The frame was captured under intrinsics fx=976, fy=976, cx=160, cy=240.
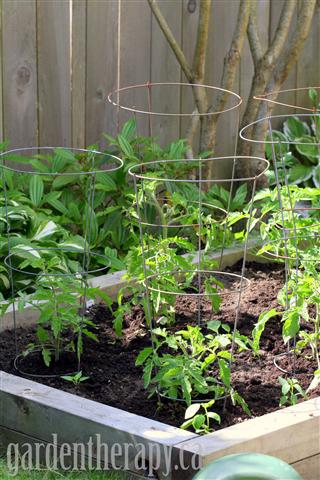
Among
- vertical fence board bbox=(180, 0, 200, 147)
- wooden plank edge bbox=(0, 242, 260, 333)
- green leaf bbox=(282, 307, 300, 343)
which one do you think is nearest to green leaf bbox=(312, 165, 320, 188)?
vertical fence board bbox=(180, 0, 200, 147)

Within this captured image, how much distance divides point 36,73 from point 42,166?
652 millimetres

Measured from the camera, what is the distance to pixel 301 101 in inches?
282

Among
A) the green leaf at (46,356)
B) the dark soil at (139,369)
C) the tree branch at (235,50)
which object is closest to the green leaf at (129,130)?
the tree branch at (235,50)

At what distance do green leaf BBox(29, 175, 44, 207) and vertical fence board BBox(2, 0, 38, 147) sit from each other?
1.68ft

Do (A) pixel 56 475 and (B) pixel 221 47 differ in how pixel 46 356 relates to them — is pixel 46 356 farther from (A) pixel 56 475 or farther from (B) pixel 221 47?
(B) pixel 221 47

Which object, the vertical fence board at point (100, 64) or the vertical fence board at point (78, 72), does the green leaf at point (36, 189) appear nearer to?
the vertical fence board at point (78, 72)

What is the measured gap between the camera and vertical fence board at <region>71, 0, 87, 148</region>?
5.77 m

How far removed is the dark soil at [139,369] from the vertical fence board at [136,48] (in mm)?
1939

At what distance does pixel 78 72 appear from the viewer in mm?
5844

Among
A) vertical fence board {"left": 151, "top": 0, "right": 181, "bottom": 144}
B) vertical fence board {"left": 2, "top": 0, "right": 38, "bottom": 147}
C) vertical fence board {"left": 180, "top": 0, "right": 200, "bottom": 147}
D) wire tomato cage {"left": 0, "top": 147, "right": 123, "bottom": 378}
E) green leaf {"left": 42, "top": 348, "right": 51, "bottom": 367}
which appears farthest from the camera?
vertical fence board {"left": 180, "top": 0, "right": 200, "bottom": 147}

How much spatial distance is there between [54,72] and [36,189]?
0.91 m

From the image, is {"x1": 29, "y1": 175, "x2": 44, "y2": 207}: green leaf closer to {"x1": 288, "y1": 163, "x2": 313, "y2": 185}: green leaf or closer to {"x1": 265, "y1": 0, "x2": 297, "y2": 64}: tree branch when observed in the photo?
{"x1": 265, "y1": 0, "x2": 297, "y2": 64}: tree branch

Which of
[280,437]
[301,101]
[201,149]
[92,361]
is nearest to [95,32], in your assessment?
[201,149]

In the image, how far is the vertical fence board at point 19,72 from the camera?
5539mm
